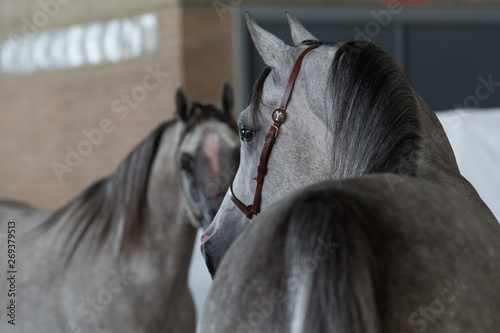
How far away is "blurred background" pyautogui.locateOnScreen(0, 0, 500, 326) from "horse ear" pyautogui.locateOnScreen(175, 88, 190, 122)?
2.83 meters

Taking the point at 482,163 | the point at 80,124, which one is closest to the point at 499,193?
the point at 482,163

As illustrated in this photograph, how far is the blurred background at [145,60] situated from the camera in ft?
22.1

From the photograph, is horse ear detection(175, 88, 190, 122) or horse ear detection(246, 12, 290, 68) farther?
horse ear detection(175, 88, 190, 122)

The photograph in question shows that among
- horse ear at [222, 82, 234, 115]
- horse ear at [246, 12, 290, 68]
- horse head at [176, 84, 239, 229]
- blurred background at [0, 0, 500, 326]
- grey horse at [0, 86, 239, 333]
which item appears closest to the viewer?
horse ear at [246, 12, 290, 68]

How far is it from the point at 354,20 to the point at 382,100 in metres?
5.82

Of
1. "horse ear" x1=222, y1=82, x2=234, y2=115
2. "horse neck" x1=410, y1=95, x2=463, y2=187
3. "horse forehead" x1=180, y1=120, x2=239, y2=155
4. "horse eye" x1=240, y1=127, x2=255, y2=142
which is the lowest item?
"horse forehead" x1=180, y1=120, x2=239, y2=155

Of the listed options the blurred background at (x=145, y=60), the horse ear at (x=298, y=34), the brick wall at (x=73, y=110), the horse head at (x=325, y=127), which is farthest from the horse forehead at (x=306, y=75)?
the brick wall at (x=73, y=110)

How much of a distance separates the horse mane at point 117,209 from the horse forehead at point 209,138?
0.17m

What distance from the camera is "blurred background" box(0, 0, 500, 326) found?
673 centimetres

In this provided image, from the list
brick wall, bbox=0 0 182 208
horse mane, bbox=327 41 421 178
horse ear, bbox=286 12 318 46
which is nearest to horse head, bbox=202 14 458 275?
horse mane, bbox=327 41 421 178

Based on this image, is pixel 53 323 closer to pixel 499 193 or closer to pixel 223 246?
pixel 223 246

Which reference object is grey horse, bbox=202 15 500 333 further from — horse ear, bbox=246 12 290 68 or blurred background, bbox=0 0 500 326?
blurred background, bbox=0 0 500 326

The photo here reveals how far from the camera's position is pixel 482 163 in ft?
11.4

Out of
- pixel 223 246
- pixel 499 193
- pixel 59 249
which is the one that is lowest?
pixel 59 249
